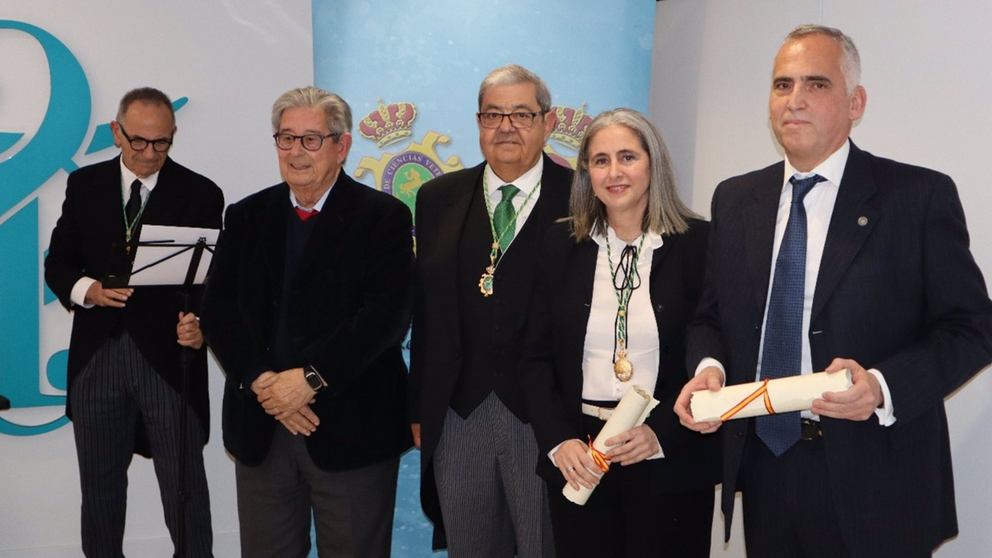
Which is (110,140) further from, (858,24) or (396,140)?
(858,24)

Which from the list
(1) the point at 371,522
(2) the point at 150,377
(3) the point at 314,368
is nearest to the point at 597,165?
(3) the point at 314,368

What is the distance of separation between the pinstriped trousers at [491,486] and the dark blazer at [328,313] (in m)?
0.27

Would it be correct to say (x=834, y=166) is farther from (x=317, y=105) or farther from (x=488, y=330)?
(x=317, y=105)

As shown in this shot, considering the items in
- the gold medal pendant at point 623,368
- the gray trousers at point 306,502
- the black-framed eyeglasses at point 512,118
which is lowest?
the gray trousers at point 306,502

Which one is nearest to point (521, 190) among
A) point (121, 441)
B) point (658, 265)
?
point (658, 265)

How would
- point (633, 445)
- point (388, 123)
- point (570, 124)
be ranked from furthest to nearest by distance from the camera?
point (570, 124), point (388, 123), point (633, 445)

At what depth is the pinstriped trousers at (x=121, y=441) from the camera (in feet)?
11.6

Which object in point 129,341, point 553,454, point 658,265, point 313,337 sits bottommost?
point 553,454

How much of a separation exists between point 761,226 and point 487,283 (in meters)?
0.93

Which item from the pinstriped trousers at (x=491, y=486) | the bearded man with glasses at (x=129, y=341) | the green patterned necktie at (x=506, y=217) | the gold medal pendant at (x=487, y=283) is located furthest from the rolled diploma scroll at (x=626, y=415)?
the bearded man with glasses at (x=129, y=341)

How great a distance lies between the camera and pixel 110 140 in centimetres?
414

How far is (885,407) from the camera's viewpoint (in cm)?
197

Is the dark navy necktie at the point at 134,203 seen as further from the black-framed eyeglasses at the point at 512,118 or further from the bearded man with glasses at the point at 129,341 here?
the black-framed eyeglasses at the point at 512,118

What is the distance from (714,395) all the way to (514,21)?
Answer: 2.50 metres
